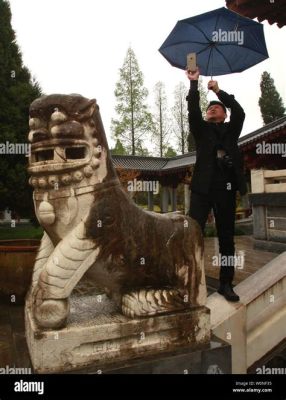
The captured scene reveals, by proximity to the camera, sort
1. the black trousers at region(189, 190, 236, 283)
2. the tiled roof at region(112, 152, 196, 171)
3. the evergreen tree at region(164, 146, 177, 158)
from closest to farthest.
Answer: the black trousers at region(189, 190, 236, 283) → the tiled roof at region(112, 152, 196, 171) → the evergreen tree at region(164, 146, 177, 158)

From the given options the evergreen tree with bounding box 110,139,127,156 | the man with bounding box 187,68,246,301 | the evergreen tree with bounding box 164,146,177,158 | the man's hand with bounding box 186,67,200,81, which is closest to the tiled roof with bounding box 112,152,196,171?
the evergreen tree with bounding box 110,139,127,156

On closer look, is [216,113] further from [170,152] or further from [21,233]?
[170,152]

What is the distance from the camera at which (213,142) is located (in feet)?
8.95

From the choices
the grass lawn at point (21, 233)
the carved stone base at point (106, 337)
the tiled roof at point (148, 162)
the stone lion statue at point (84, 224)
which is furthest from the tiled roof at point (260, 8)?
the tiled roof at point (148, 162)

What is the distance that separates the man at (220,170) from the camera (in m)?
2.69

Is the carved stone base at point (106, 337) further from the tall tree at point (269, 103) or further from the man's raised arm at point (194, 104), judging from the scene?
the tall tree at point (269, 103)

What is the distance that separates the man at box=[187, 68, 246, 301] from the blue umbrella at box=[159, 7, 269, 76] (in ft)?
1.61

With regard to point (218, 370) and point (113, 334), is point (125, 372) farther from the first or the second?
point (218, 370)

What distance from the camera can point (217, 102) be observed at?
9.19 ft

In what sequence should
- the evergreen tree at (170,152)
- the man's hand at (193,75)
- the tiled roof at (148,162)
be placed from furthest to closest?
1. the evergreen tree at (170,152)
2. the tiled roof at (148,162)
3. the man's hand at (193,75)

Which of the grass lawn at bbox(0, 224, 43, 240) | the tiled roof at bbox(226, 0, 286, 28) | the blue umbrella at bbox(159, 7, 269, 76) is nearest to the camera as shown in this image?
the blue umbrella at bbox(159, 7, 269, 76)

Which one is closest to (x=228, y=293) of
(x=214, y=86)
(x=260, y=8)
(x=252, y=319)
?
(x=252, y=319)

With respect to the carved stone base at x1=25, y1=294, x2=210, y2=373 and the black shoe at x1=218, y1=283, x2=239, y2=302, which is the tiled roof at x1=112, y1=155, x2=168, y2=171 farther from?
the carved stone base at x1=25, y1=294, x2=210, y2=373

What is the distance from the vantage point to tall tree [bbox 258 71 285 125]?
90.5 feet
